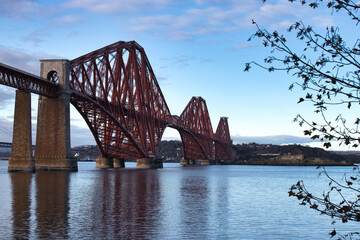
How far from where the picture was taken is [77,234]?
51.7 ft

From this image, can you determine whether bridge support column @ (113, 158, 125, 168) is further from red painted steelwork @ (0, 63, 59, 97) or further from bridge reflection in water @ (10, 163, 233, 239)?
bridge reflection in water @ (10, 163, 233, 239)

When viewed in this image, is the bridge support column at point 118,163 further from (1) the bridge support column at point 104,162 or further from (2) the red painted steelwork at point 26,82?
(2) the red painted steelwork at point 26,82

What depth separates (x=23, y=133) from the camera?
52438 mm

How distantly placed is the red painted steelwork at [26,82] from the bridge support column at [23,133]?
4.52 ft

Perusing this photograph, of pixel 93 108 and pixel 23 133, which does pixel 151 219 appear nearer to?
pixel 23 133

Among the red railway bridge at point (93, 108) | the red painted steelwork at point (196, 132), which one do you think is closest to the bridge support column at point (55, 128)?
the red railway bridge at point (93, 108)

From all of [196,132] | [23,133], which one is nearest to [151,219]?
[23,133]

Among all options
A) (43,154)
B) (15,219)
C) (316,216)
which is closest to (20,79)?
(43,154)

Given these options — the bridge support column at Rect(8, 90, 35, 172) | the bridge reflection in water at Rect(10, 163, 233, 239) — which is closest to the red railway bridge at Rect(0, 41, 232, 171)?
the bridge support column at Rect(8, 90, 35, 172)

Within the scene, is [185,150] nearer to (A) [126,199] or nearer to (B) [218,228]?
(A) [126,199]

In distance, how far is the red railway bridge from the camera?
174 feet

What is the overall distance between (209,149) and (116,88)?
345ft

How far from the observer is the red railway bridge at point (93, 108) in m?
53.2

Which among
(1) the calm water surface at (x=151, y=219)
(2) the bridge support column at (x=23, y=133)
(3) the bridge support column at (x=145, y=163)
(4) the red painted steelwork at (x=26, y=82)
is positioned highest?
(4) the red painted steelwork at (x=26, y=82)
